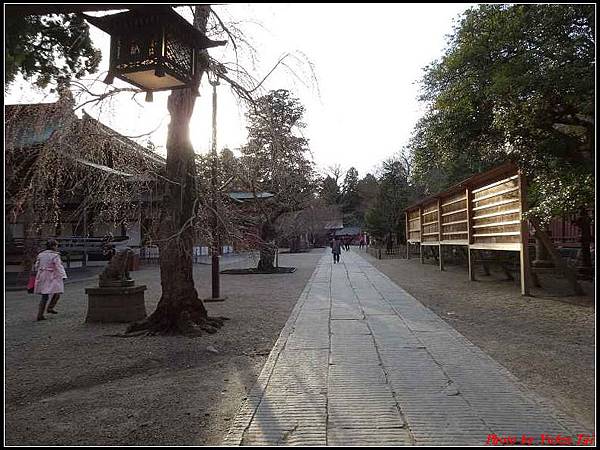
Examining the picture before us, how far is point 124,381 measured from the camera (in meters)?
5.18

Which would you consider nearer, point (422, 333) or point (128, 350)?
point (128, 350)

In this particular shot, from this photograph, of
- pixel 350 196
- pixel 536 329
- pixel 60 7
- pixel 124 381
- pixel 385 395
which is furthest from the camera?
pixel 350 196

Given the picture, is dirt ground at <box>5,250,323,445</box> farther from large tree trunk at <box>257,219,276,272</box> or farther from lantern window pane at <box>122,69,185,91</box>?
large tree trunk at <box>257,219,276,272</box>

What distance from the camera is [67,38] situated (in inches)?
261

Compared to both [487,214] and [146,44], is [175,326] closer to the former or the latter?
[146,44]

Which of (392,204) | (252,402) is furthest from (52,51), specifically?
(392,204)

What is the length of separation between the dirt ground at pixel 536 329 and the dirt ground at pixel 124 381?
2.88 meters

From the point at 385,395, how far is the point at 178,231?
4.27m

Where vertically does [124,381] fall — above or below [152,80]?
below

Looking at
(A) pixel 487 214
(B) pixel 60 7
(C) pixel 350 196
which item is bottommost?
(A) pixel 487 214

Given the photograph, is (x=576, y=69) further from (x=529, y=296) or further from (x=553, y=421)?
(x=553, y=421)

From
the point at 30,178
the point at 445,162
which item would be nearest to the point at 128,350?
the point at 30,178

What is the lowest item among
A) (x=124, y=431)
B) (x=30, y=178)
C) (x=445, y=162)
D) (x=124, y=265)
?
(x=124, y=431)

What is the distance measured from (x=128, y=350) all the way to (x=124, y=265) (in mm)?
2950
